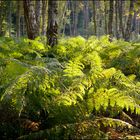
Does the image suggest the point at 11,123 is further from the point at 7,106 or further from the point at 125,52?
the point at 125,52

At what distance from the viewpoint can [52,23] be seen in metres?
8.09

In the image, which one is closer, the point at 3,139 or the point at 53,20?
the point at 3,139

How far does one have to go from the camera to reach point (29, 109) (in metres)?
3.38

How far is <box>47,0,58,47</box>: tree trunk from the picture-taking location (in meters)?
8.04

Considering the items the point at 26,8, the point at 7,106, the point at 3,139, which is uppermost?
the point at 26,8

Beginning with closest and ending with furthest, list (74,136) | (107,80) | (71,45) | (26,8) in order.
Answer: (74,136) → (107,80) → (71,45) → (26,8)

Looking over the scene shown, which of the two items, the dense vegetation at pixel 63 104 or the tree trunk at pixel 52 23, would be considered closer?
the dense vegetation at pixel 63 104

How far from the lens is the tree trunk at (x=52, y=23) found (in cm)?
804

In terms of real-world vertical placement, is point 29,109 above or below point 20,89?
below

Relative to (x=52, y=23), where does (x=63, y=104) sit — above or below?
below

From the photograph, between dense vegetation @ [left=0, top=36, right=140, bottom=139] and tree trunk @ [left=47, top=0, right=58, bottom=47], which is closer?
dense vegetation @ [left=0, top=36, right=140, bottom=139]

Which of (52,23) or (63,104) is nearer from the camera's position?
(63,104)

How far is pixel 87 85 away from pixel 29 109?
2.10ft

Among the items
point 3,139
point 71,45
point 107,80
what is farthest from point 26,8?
point 3,139
